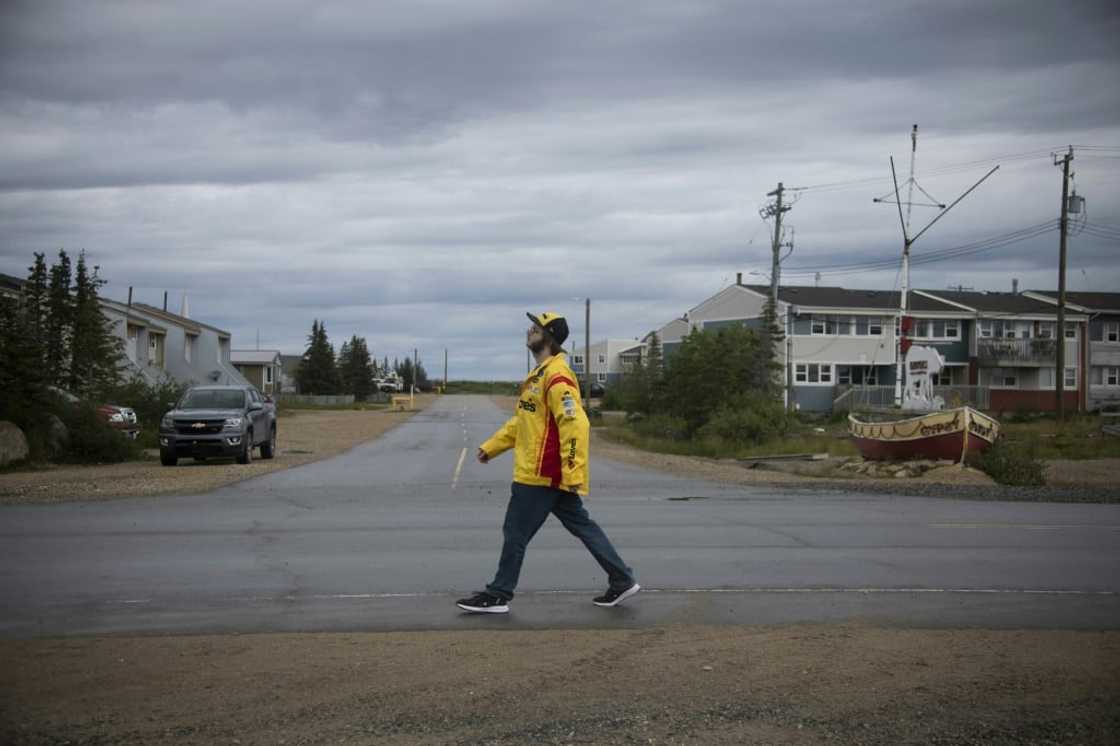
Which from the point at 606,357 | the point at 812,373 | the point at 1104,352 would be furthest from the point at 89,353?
the point at 606,357

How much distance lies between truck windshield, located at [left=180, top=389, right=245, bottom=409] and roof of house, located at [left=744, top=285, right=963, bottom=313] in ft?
149

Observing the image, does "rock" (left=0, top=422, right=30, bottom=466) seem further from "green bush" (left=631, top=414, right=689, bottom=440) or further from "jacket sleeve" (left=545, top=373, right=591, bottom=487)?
"green bush" (left=631, top=414, right=689, bottom=440)

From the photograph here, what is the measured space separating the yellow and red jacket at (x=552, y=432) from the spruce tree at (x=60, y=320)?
33.5 m

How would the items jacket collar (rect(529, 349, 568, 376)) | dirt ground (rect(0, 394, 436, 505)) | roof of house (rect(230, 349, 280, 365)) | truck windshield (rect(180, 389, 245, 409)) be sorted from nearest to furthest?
1. jacket collar (rect(529, 349, 568, 376))
2. dirt ground (rect(0, 394, 436, 505))
3. truck windshield (rect(180, 389, 245, 409))
4. roof of house (rect(230, 349, 280, 365))

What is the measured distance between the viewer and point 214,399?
26422mm

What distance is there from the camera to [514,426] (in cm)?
834

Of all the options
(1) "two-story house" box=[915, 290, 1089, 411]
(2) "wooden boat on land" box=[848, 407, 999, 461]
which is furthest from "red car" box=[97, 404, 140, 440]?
(1) "two-story house" box=[915, 290, 1089, 411]

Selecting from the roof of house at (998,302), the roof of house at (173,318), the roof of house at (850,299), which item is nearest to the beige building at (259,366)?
the roof of house at (173,318)

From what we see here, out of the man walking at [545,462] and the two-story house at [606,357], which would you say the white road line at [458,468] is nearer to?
the man walking at [545,462]

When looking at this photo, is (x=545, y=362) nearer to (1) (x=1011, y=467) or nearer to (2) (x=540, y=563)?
(2) (x=540, y=563)

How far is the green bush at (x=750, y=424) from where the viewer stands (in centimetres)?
3750

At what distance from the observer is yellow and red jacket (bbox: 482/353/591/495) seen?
25.2ft

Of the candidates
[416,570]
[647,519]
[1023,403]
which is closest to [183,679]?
[416,570]

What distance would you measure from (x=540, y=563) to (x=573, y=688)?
4.38 m
